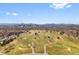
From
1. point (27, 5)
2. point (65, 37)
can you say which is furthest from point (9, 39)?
point (65, 37)

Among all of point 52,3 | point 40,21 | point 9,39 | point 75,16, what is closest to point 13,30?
point 9,39

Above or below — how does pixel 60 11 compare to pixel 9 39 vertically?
above

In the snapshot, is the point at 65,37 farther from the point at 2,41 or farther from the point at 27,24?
the point at 2,41
